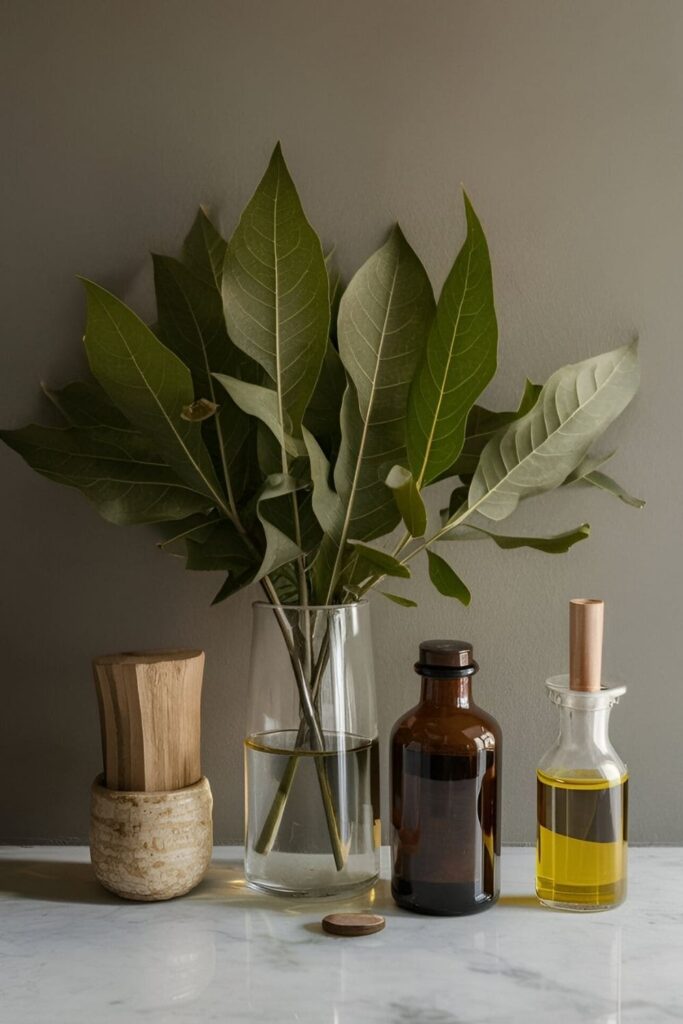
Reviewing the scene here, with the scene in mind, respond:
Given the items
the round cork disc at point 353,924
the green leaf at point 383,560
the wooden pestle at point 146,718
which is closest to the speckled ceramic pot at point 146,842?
the wooden pestle at point 146,718

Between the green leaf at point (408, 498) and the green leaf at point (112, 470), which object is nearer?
the green leaf at point (408, 498)

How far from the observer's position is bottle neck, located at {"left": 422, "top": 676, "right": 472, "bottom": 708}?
2.70 ft

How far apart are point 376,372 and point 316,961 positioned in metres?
0.44

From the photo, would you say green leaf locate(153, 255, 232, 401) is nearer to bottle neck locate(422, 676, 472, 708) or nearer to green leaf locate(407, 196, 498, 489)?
green leaf locate(407, 196, 498, 489)

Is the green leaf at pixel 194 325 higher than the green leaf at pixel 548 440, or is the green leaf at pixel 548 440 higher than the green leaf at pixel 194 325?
the green leaf at pixel 194 325

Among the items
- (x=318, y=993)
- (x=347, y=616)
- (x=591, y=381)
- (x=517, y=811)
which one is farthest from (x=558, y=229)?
(x=318, y=993)

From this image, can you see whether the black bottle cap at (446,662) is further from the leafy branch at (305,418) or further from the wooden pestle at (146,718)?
the wooden pestle at (146,718)

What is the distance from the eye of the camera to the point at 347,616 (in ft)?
2.78

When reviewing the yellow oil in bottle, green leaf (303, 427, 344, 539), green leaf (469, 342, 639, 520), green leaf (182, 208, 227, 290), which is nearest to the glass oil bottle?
the yellow oil in bottle

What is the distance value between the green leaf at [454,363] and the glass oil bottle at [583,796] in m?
0.17

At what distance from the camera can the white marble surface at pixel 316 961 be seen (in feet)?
2.22

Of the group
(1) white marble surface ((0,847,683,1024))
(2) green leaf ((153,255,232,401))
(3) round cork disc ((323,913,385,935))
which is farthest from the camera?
(2) green leaf ((153,255,232,401))

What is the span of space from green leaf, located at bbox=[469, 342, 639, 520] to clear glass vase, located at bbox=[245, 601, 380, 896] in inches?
5.7

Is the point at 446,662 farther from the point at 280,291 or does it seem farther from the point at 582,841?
the point at 280,291
